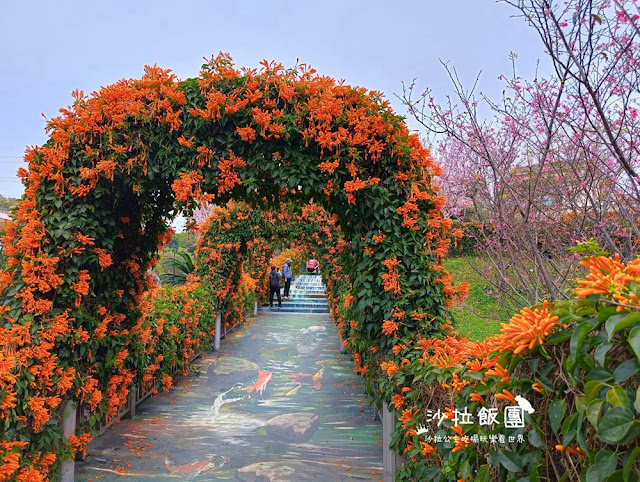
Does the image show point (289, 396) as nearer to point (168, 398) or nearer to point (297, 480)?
point (168, 398)

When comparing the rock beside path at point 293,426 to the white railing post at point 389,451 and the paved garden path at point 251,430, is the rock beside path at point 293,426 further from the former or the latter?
the white railing post at point 389,451

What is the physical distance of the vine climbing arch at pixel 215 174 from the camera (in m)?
3.02

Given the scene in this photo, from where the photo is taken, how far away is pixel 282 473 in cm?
373

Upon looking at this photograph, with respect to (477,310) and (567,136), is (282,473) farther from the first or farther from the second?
(477,310)

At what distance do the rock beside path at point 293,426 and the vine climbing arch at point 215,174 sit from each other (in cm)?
205

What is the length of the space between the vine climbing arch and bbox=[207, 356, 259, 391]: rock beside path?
357cm

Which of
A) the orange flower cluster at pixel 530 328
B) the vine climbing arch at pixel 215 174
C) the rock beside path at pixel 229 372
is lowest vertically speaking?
the rock beside path at pixel 229 372

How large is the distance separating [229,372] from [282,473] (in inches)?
149

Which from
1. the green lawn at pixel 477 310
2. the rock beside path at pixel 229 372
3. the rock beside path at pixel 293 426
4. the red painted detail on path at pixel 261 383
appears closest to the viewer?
the rock beside path at pixel 293 426

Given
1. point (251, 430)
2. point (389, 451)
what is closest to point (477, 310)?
point (251, 430)

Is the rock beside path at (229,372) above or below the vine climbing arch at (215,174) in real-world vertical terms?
below

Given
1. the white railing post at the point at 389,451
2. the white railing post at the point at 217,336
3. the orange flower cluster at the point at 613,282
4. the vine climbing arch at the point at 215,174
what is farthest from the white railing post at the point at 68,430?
the white railing post at the point at 217,336

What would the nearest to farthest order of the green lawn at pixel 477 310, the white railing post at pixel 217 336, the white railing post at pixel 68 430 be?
the white railing post at pixel 68 430 → the green lawn at pixel 477 310 → the white railing post at pixel 217 336

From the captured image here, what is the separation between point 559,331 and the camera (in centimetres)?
123
